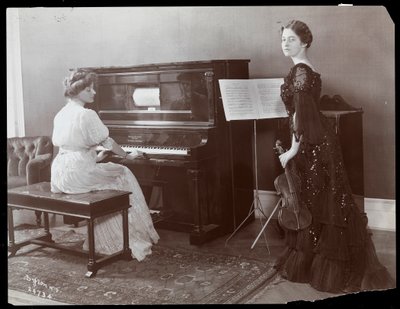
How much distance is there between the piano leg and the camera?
13.3 ft

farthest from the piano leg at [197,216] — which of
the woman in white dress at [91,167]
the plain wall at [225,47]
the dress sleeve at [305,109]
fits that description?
the dress sleeve at [305,109]

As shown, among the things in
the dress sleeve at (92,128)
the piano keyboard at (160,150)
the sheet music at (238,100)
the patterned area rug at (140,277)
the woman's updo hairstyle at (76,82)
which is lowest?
the patterned area rug at (140,277)

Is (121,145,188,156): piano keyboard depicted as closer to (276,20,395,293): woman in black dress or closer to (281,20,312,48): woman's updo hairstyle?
(276,20,395,293): woman in black dress

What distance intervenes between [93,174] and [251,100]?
1.12 m

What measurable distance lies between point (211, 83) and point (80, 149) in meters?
1.10

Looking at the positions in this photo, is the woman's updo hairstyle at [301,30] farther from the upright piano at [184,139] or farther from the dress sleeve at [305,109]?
the upright piano at [184,139]

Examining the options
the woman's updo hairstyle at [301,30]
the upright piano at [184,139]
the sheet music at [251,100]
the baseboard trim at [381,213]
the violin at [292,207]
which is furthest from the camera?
the upright piano at [184,139]

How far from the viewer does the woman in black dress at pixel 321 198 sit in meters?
3.40

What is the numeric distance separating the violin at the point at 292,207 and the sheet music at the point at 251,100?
1.34 ft

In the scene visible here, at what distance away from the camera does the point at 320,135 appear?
343 cm

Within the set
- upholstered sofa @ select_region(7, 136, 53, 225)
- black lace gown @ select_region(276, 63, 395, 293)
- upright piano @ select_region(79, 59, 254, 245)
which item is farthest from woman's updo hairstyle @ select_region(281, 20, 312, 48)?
upholstered sofa @ select_region(7, 136, 53, 225)

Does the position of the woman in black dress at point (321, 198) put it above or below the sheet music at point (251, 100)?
below

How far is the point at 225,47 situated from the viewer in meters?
4.27
